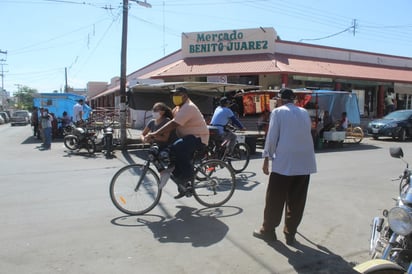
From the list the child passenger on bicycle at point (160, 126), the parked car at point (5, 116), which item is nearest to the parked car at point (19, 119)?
the parked car at point (5, 116)

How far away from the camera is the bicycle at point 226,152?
919cm

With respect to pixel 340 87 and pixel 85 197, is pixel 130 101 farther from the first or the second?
pixel 340 87


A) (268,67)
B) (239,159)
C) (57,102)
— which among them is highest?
(268,67)

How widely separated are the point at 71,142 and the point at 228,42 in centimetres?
1356

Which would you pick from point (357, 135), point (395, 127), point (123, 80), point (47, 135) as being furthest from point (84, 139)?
point (395, 127)

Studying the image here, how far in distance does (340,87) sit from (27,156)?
1997 cm

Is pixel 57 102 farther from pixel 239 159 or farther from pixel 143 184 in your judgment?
pixel 143 184

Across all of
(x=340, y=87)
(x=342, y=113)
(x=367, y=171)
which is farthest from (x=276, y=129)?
(x=340, y=87)

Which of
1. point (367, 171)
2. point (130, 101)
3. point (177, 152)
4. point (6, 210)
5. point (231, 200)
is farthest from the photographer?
point (130, 101)

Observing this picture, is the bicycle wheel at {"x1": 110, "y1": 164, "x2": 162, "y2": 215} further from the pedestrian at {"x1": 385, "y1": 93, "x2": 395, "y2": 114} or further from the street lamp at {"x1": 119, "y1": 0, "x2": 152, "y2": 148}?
the pedestrian at {"x1": 385, "y1": 93, "x2": 395, "y2": 114}

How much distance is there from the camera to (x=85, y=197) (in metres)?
7.11

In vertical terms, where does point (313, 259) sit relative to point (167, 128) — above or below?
below

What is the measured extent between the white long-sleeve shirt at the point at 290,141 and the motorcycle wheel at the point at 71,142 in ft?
35.6

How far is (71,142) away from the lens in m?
14.4
